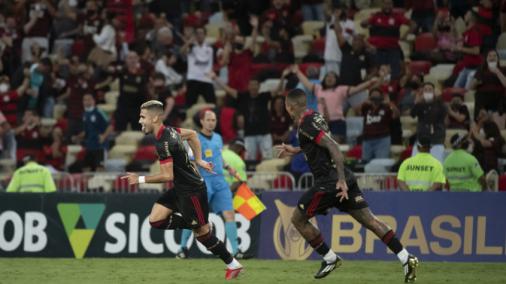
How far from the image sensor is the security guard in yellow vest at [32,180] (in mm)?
21312

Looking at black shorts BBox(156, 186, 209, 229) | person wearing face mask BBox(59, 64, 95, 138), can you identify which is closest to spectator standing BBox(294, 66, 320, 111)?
person wearing face mask BBox(59, 64, 95, 138)

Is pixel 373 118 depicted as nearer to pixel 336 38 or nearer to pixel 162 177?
pixel 336 38

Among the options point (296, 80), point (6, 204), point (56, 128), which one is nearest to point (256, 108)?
point (296, 80)

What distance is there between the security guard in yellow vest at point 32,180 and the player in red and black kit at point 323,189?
749 centimetres

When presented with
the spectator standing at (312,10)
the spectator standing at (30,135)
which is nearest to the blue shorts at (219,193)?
the spectator standing at (30,135)

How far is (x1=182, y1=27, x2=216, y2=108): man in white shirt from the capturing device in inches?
1036

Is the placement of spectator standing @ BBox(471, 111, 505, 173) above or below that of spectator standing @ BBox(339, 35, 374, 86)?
below

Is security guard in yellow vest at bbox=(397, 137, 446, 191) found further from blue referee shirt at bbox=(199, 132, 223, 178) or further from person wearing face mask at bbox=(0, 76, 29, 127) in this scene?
person wearing face mask at bbox=(0, 76, 29, 127)

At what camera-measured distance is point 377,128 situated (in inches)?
912

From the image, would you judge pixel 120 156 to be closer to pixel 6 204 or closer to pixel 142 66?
pixel 142 66

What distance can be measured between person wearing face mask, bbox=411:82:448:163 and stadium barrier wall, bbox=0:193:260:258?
13.2ft

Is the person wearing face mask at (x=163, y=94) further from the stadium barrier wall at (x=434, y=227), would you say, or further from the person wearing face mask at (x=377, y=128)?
the stadium barrier wall at (x=434, y=227)

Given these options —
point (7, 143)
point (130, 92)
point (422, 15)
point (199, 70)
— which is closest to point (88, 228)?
point (130, 92)

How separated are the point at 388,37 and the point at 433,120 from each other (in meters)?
3.07
